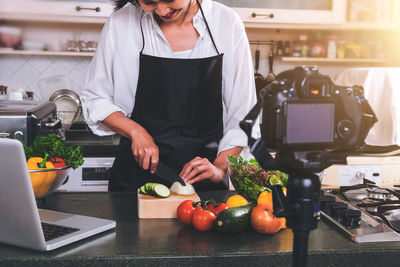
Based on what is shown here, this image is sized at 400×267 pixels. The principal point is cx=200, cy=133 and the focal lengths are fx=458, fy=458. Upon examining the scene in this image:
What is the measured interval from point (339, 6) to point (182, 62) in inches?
66.9

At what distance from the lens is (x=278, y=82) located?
0.66 m

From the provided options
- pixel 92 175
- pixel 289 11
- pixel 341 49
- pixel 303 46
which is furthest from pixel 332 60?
pixel 92 175

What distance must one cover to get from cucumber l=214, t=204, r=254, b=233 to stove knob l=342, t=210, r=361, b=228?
9.6 inches

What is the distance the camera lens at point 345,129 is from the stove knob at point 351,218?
18.5 inches

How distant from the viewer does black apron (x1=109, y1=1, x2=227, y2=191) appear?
5.48 feet

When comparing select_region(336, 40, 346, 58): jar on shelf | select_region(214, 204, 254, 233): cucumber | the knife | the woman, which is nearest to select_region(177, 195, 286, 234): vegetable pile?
select_region(214, 204, 254, 233): cucumber

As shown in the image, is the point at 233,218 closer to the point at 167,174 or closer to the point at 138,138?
the point at 167,174

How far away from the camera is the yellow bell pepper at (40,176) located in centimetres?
112

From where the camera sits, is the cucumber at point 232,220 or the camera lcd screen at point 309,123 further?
the cucumber at point 232,220

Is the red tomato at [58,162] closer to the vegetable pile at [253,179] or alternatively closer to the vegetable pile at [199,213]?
the vegetable pile at [199,213]

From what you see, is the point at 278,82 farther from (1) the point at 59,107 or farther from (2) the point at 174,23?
(1) the point at 59,107

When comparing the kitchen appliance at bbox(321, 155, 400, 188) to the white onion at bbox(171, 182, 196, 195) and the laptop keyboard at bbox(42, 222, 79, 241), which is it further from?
the laptop keyboard at bbox(42, 222, 79, 241)

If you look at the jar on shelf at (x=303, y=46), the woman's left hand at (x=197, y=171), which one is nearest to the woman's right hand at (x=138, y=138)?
the woman's left hand at (x=197, y=171)

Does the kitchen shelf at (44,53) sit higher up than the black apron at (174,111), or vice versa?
the kitchen shelf at (44,53)
